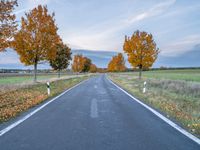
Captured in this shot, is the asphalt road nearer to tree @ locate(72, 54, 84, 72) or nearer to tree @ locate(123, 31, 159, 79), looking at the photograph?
tree @ locate(123, 31, 159, 79)

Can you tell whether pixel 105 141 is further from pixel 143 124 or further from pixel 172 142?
pixel 143 124

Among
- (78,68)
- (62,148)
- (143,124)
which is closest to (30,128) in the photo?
(62,148)

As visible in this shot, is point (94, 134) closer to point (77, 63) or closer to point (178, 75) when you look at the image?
point (178, 75)

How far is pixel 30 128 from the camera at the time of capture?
6.95 metres

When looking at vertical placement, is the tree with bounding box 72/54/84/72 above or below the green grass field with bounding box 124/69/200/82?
above

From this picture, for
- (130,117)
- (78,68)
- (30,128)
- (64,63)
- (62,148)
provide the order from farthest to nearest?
(78,68)
(64,63)
(130,117)
(30,128)
(62,148)

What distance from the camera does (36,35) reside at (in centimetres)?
2948

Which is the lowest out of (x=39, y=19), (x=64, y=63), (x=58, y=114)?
(x=58, y=114)

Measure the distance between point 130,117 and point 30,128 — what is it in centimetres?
366

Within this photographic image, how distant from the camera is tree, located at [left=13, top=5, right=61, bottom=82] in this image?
28.9m

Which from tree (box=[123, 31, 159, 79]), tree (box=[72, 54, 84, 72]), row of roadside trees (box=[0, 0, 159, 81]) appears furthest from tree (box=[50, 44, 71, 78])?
tree (box=[72, 54, 84, 72])

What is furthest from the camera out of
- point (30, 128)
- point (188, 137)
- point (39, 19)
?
point (39, 19)

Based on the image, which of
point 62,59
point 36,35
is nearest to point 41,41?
point 36,35

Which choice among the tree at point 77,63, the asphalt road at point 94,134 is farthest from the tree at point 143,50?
the tree at point 77,63
